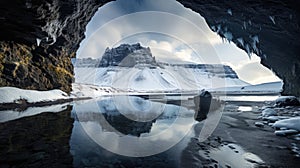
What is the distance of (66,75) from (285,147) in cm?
3891

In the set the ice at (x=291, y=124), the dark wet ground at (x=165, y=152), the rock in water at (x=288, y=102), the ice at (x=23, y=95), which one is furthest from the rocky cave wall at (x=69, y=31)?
the dark wet ground at (x=165, y=152)

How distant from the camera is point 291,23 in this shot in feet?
49.8

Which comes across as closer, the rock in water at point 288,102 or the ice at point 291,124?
the ice at point 291,124

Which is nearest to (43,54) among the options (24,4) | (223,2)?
(24,4)

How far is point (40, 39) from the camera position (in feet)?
81.1

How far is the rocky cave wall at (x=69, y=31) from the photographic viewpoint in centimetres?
1645

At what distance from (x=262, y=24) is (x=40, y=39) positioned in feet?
89.7

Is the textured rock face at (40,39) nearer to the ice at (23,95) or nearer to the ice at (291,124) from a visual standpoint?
the ice at (23,95)

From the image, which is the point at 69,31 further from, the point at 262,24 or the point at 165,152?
the point at 165,152

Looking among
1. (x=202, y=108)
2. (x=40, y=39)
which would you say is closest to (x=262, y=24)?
(x=202, y=108)

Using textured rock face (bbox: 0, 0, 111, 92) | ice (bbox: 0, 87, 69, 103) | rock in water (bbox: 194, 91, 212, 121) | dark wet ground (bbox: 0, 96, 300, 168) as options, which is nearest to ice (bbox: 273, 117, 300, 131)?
dark wet ground (bbox: 0, 96, 300, 168)

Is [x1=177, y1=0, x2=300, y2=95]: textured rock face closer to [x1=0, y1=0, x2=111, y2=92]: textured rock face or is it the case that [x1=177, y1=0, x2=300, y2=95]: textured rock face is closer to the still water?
the still water

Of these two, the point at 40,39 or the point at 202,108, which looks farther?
the point at 40,39

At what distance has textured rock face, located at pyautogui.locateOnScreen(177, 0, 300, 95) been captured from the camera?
14781mm
